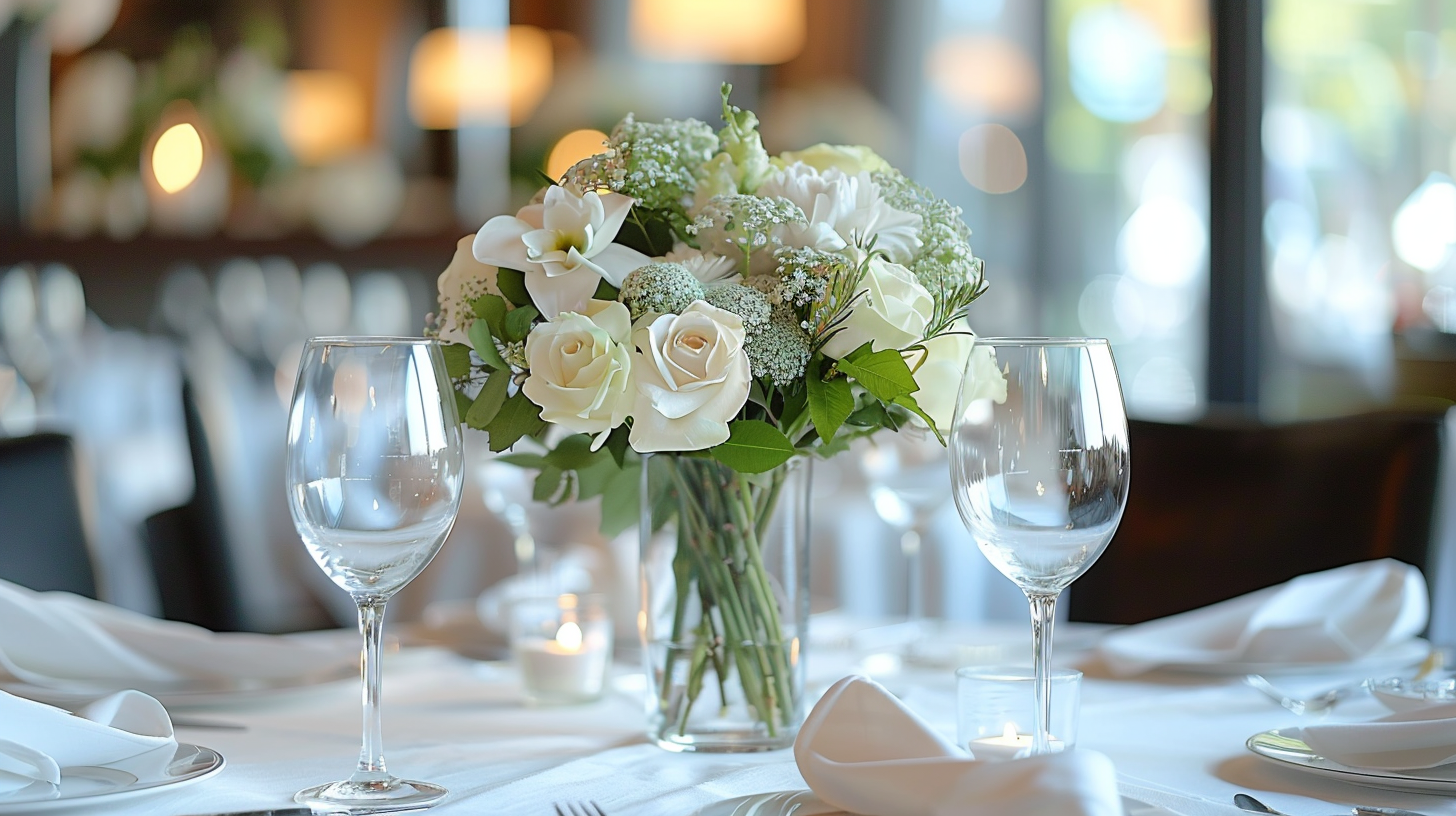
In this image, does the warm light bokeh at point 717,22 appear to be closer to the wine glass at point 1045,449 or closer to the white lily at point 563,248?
the white lily at point 563,248

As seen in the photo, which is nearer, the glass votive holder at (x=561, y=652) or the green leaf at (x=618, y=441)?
the green leaf at (x=618, y=441)

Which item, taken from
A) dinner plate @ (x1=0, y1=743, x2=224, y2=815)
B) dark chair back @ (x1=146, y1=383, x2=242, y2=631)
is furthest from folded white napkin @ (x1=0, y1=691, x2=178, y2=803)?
dark chair back @ (x1=146, y1=383, x2=242, y2=631)

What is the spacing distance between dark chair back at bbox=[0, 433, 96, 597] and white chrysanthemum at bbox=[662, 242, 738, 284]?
36.9 inches

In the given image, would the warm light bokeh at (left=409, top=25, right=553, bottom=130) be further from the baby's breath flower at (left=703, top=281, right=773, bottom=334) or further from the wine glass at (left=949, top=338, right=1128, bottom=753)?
the wine glass at (left=949, top=338, right=1128, bottom=753)

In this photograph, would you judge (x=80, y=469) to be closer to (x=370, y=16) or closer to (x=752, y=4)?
(x=752, y=4)

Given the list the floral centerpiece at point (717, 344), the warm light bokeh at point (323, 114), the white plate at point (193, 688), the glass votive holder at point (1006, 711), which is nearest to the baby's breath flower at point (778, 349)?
the floral centerpiece at point (717, 344)

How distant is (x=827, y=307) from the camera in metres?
0.86

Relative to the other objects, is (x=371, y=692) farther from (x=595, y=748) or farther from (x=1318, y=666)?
(x=1318, y=666)

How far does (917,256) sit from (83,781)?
1.90ft

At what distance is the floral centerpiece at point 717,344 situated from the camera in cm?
82

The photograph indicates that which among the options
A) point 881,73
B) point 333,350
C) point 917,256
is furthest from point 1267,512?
point 881,73

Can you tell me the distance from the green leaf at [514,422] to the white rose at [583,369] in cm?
7

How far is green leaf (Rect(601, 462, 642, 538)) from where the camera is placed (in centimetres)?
108

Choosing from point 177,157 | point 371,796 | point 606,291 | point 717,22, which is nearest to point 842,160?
point 606,291
